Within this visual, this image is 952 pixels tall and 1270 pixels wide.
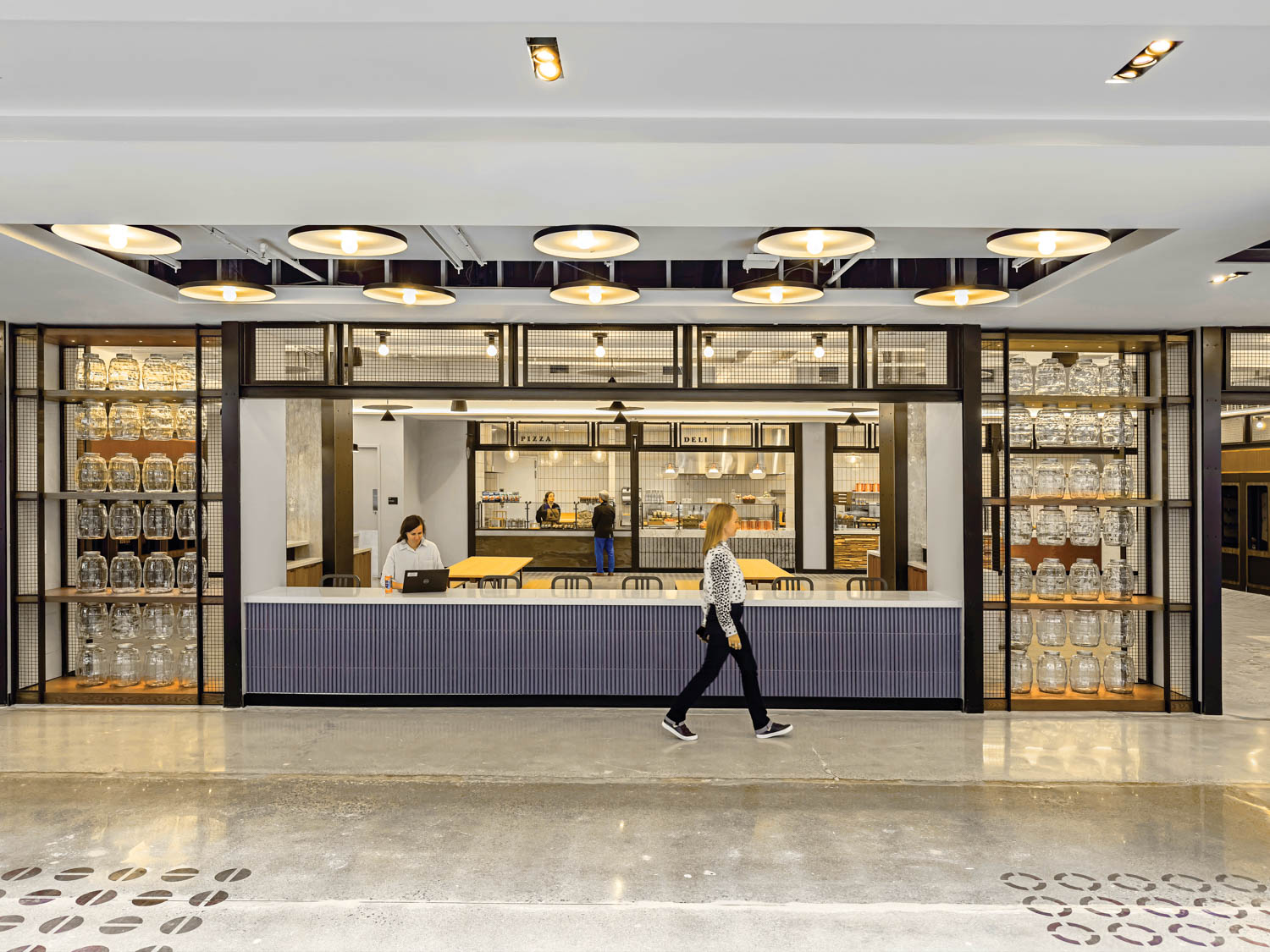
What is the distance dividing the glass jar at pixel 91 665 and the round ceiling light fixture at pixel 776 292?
5.76 m

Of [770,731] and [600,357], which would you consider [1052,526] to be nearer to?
[770,731]

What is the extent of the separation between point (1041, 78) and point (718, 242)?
8.74ft

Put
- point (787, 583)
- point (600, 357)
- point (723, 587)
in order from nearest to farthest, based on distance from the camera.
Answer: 1. point (723, 587)
2. point (600, 357)
3. point (787, 583)

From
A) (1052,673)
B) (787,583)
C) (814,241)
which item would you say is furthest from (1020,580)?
(814,241)

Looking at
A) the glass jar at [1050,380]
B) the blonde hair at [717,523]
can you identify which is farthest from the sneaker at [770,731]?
the glass jar at [1050,380]

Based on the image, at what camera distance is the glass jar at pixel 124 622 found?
6.88 m

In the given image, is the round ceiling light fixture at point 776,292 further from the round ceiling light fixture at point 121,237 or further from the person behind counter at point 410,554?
the person behind counter at point 410,554

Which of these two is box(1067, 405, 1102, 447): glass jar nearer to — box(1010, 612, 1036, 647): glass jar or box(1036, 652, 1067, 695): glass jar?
box(1010, 612, 1036, 647): glass jar

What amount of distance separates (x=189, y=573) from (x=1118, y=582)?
7.35 m

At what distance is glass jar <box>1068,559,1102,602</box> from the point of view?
6.88 metres

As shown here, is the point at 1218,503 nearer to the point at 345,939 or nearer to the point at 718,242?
the point at 718,242

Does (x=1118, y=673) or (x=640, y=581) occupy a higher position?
(x=640, y=581)

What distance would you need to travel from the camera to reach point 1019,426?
6.80m

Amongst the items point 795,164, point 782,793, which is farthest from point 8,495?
point 795,164
